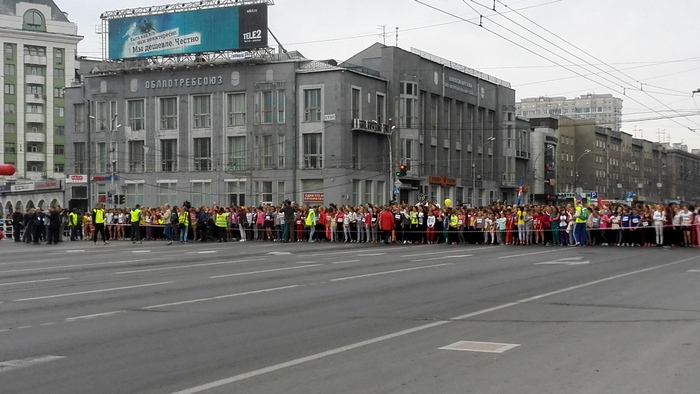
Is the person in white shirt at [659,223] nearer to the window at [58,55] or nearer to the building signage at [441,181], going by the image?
the building signage at [441,181]

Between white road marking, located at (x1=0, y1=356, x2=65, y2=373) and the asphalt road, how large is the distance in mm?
26

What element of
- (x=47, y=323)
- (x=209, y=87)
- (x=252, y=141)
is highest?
(x=209, y=87)

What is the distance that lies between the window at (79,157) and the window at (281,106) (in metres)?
18.8

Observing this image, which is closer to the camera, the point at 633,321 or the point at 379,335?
the point at 379,335

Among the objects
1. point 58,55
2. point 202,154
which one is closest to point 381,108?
point 202,154

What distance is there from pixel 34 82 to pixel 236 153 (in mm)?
51354

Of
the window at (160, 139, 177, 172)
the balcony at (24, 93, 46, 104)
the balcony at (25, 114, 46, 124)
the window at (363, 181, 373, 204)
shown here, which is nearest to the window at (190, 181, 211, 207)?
the window at (160, 139, 177, 172)

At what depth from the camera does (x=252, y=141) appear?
68062 mm

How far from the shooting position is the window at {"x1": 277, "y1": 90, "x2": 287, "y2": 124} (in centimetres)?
6712

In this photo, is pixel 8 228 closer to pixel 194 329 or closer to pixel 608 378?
pixel 194 329

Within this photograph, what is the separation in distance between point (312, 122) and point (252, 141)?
16.8ft

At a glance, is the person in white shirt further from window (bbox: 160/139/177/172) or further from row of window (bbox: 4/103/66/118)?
row of window (bbox: 4/103/66/118)

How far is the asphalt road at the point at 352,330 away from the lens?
28.1 ft

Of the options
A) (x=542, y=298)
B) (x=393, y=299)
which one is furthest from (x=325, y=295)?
(x=542, y=298)
